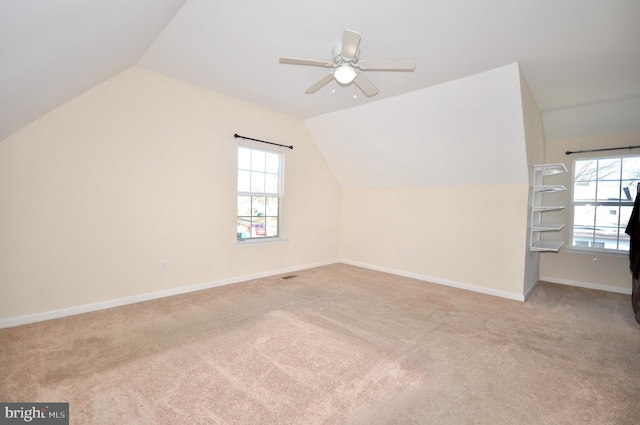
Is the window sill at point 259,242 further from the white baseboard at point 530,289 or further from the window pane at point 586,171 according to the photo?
the window pane at point 586,171

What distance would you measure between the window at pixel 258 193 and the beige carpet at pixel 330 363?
1.34 meters

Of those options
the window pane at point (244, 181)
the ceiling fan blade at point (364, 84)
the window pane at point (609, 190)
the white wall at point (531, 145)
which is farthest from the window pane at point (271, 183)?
the window pane at point (609, 190)

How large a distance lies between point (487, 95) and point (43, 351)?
188 inches

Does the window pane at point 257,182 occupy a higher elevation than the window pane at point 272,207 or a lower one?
higher

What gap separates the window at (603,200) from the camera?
13.7 feet

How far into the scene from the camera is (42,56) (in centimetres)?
164

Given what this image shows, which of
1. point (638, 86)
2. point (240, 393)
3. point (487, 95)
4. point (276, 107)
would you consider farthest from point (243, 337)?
point (638, 86)

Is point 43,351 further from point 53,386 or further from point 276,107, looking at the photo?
point 276,107

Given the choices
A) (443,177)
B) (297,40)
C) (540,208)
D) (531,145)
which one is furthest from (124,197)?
(540,208)

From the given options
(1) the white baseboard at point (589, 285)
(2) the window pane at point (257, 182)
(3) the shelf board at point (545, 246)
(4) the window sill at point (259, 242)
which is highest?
(2) the window pane at point (257, 182)

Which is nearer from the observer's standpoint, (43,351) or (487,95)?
(43,351)

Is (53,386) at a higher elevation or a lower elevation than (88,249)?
lower

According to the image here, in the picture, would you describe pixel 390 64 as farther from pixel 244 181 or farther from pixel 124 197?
pixel 124 197

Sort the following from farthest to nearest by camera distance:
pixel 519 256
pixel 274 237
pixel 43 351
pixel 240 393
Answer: pixel 274 237 < pixel 519 256 < pixel 43 351 < pixel 240 393
